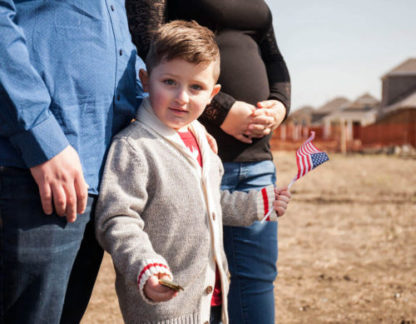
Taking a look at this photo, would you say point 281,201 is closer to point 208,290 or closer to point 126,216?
point 208,290

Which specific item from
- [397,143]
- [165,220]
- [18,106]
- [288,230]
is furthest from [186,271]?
[397,143]

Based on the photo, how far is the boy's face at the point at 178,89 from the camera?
1.46 metres

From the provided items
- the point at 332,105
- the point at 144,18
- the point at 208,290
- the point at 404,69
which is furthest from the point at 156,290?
the point at 332,105

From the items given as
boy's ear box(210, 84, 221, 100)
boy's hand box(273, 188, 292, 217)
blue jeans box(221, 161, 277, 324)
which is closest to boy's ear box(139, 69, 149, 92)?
boy's ear box(210, 84, 221, 100)

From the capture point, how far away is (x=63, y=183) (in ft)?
3.94

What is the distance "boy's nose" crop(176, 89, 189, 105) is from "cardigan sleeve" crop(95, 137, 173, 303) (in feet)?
0.69

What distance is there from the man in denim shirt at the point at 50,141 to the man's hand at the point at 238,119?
52 centimetres

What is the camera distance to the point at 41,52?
122 cm

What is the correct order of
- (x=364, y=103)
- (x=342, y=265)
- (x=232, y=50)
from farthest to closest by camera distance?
(x=364, y=103), (x=342, y=265), (x=232, y=50)

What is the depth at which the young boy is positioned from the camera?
138cm

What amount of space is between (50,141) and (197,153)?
1.84ft

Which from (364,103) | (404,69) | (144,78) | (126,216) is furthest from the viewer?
(364,103)

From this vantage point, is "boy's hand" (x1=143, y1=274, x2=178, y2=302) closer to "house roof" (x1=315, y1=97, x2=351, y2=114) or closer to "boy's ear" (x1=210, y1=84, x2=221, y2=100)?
"boy's ear" (x1=210, y1=84, x2=221, y2=100)

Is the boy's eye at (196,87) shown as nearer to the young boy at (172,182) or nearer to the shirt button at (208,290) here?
the young boy at (172,182)
